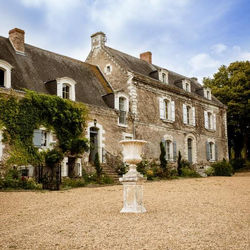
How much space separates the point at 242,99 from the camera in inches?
1152

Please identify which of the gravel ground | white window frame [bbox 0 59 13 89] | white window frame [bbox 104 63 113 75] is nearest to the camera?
the gravel ground

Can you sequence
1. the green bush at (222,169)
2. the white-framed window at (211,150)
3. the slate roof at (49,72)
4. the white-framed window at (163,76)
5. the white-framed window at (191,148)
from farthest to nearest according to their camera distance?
the white-framed window at (211,150) → the white-framed window at (191,148) → the green bush at (222,169) → the white-framed window at (163,76) → the slate roof at (49,72)

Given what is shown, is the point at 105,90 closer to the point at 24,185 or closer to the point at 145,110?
the point at 145,110

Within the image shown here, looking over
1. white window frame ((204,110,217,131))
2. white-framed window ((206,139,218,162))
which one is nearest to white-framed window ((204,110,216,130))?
white window frame ((204,110,217,131))

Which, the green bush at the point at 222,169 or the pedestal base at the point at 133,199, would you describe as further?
the green bush at the point at 222,169

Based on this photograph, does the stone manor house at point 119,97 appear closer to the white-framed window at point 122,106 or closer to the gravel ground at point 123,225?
the white-framed window at point 122,106

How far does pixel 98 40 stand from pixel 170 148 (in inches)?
321

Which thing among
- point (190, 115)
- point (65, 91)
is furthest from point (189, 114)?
point (65, 91)

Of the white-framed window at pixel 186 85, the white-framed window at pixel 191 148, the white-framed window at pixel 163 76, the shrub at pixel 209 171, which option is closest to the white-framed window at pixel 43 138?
the white-framed window at pixel 163 76

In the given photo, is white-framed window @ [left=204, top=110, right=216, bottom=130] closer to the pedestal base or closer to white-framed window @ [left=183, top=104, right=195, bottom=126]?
white-framed window @ [left=183, top=104, right=195, bottom=126]

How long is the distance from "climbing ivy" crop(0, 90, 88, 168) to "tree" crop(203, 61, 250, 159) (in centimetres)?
1771

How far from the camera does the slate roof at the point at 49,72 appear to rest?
49.4 ft

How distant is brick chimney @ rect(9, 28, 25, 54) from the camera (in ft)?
53.5

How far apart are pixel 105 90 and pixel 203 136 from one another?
8770 millimetres
